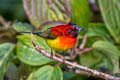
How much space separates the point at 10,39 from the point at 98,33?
554 mm

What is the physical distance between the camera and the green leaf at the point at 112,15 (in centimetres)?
136

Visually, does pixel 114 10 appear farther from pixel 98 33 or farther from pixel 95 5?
pixel 95 5

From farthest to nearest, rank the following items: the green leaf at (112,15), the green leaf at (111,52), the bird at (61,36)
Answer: the green leaf at (112,15), the green leaf at (111,52), the bird at (61,36)

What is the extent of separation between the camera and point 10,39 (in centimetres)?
163

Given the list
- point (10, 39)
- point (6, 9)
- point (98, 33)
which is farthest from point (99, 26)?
point (6, 9)

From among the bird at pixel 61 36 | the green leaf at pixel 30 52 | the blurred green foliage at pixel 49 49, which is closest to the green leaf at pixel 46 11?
the blurred green foliage at pixel 49 49

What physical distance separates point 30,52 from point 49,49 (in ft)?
0.28

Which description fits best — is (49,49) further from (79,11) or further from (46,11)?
(79,11)

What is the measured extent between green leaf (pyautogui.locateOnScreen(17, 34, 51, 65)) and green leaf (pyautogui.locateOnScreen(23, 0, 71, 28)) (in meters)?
0.11

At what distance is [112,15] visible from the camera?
141 centimetres

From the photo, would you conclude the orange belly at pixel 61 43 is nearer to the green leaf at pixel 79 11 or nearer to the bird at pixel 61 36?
the bird at pixel 61 36

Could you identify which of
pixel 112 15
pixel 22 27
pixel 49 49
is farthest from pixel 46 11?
pixel 112 15

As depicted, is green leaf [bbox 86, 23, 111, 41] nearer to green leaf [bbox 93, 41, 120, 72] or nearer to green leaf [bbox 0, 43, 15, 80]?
green leaf [bbox 93, 41, 120, 72]

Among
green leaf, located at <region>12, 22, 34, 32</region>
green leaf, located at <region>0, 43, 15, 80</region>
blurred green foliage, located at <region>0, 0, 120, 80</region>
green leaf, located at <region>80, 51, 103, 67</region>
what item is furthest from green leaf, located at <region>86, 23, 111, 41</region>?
green leaf, located at <region>0, 43, 15, 80</region>
